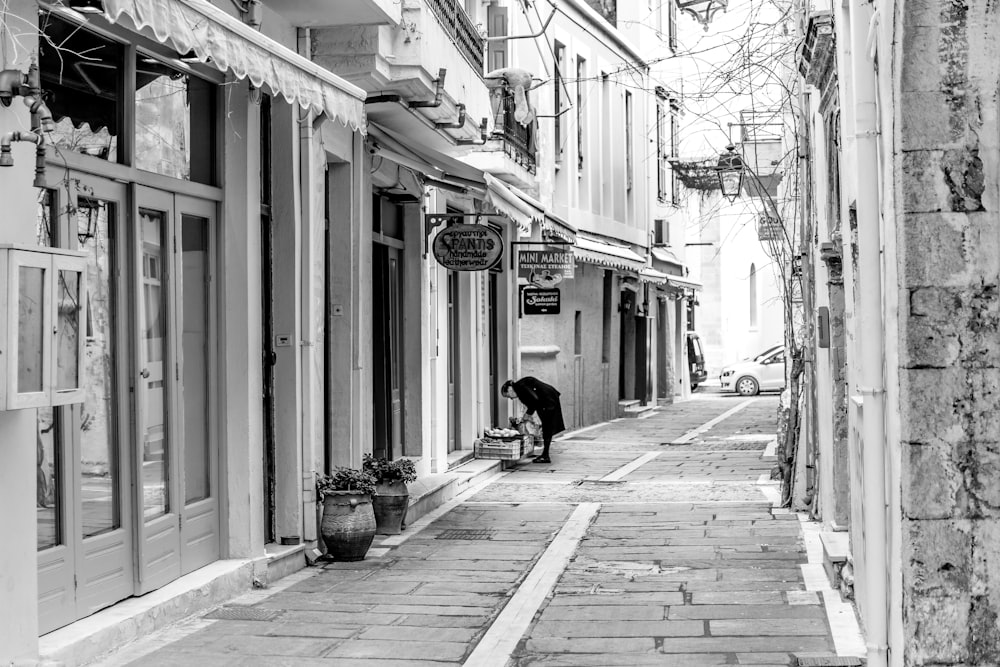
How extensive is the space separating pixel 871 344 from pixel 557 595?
12.4 feet

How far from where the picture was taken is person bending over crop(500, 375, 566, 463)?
1934 centimetres

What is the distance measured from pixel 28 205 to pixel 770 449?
15.3 metres

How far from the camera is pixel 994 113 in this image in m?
5.33

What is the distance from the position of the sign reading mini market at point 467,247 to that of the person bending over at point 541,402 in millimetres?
3928

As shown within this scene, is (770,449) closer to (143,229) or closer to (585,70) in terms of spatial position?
(585,70)

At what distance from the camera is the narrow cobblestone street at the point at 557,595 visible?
746cm

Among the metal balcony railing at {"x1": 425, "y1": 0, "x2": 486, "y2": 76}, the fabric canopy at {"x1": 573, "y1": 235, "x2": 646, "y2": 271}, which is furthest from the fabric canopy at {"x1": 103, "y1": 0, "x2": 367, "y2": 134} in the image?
the fabric canopy at {"x1": 573, "y1": 235, "x2": 646, "y2": 271}

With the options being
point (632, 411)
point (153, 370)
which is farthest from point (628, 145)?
point (153, 370)

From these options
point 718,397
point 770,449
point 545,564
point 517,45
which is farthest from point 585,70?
point 545,564

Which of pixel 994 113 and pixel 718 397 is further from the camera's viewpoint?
pixel 718 397

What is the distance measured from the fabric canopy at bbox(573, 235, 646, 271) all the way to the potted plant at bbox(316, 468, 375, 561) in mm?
13420

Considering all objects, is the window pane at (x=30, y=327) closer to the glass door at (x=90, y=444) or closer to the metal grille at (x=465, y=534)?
the glass door at (x=90, y=444)

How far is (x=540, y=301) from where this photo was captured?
2228 cm

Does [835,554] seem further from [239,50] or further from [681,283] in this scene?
[681,283]
